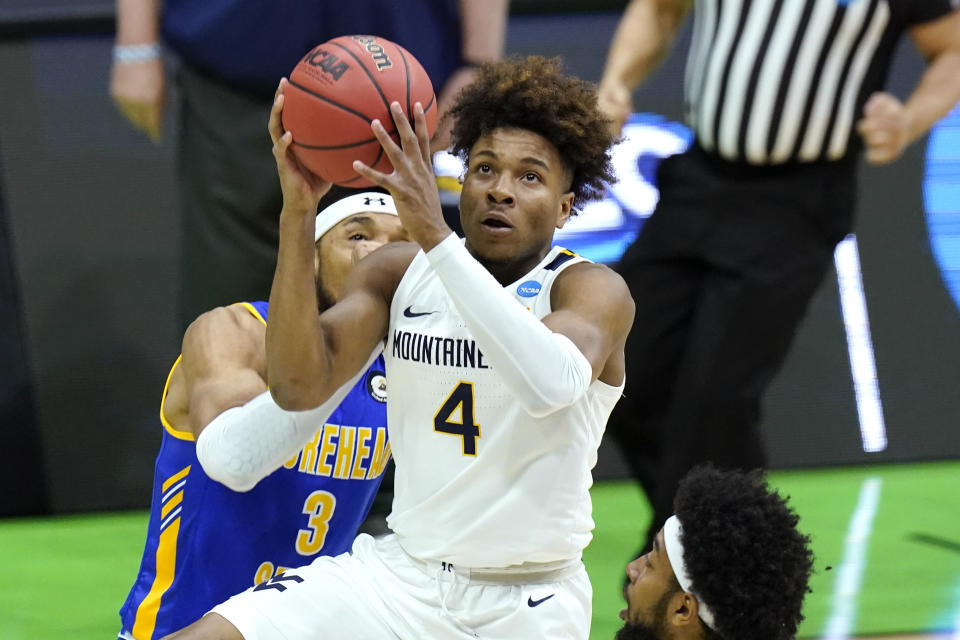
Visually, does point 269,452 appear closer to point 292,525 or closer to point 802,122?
point 292,525

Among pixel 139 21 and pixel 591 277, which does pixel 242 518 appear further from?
pixel 139 21

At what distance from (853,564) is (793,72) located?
2406 millimetres

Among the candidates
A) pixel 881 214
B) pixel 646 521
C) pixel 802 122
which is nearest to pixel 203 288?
pixel 646 521

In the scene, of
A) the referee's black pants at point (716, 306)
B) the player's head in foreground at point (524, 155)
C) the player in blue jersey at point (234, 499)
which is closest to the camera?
the player's head in foreground at point (524, 155)

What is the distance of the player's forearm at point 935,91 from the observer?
21.4ft

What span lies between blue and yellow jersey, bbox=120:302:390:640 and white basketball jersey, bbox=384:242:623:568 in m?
0.69

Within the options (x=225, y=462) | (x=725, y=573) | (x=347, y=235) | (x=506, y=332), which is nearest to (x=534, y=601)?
(x=725, y=573)

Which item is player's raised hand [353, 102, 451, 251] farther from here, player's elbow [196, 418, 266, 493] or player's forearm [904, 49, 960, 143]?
player's forearm [904, 49, 960, 143]

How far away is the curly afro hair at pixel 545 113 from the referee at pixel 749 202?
2.84m

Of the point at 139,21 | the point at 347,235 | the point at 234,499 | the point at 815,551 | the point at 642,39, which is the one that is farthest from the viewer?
the point at 642,39

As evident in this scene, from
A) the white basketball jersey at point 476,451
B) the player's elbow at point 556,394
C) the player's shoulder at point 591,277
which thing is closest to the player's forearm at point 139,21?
the white basketball jersey at point 476,451

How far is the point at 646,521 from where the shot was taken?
24.0 ft

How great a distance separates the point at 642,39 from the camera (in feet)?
23.2

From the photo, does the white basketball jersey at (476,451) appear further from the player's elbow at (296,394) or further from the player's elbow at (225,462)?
the player's elbow at (225,462)
